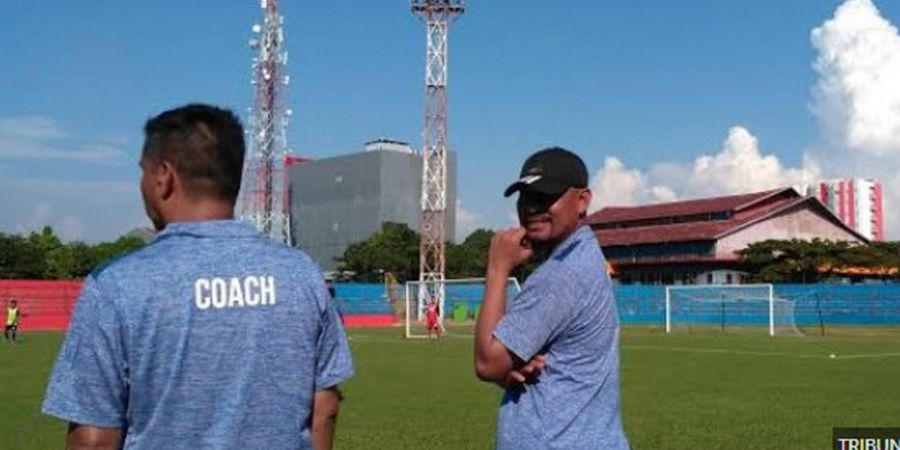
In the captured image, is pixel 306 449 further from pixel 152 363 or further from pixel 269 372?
pixel 152 363

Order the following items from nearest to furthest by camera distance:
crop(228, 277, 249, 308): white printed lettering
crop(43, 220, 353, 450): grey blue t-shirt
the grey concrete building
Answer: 1. crop(43, 220, 353, 450): grey blue t-shirt
2. crop(228, 277, 249, 308): white printed lettering
3. the grey concrete building

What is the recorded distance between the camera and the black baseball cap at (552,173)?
3639 millimetres

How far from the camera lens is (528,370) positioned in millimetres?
3555

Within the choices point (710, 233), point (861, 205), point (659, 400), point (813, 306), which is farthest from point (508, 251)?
point (861, 205)

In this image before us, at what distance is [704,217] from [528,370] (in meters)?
101

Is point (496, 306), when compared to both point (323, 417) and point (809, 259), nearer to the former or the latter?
point (323, 417)

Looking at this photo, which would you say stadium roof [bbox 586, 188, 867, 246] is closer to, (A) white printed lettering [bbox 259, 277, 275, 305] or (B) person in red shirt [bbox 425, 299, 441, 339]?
(B) person in red shirt [bbox 425, 299, 441, 339]

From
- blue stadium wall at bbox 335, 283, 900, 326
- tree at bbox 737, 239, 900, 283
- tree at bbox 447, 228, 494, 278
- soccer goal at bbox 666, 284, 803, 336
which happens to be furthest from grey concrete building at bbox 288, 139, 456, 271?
soccer goal at bbox 666, 284, 803, 336

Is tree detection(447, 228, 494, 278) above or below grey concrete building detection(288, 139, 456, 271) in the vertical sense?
below

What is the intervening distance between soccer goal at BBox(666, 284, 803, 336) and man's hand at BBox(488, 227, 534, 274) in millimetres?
47065

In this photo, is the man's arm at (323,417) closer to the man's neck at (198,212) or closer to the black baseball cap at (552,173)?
the man's neck at (198,212)

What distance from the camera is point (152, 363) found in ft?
9.42

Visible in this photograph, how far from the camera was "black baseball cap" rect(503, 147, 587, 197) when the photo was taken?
364 cm

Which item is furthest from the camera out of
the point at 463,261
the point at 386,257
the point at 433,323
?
the point at 463,261
